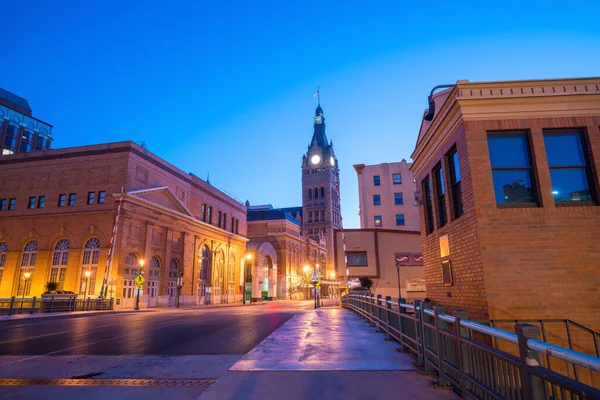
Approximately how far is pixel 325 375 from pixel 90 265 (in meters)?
37.5

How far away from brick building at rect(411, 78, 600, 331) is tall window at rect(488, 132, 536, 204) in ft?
0.08

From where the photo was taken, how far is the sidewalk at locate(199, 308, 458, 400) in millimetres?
5082

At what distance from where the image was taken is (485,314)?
8.22 meters

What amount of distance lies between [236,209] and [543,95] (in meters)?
61.3

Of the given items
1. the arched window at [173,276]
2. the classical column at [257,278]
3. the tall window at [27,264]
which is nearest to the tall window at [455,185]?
the arched window at [173,276]

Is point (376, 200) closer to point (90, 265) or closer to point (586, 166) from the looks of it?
point (90, 265)

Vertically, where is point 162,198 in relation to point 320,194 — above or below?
below

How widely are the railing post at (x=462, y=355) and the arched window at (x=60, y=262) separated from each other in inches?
1654

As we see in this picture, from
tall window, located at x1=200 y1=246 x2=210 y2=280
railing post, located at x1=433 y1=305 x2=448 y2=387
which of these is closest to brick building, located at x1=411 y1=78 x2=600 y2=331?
railing post, located at x1=433 y1=305 x2=448 y2=387

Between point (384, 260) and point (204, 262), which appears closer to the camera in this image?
point (384, 260)

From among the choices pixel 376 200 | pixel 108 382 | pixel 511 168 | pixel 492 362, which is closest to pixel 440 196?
pixel 511 168

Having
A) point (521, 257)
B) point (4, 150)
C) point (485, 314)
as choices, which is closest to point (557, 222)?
point (521, 257)

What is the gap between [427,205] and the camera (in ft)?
44.1

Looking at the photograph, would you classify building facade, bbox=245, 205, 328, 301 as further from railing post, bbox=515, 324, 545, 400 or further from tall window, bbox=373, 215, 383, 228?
railing post, bbox=515, 324, 545, 400
